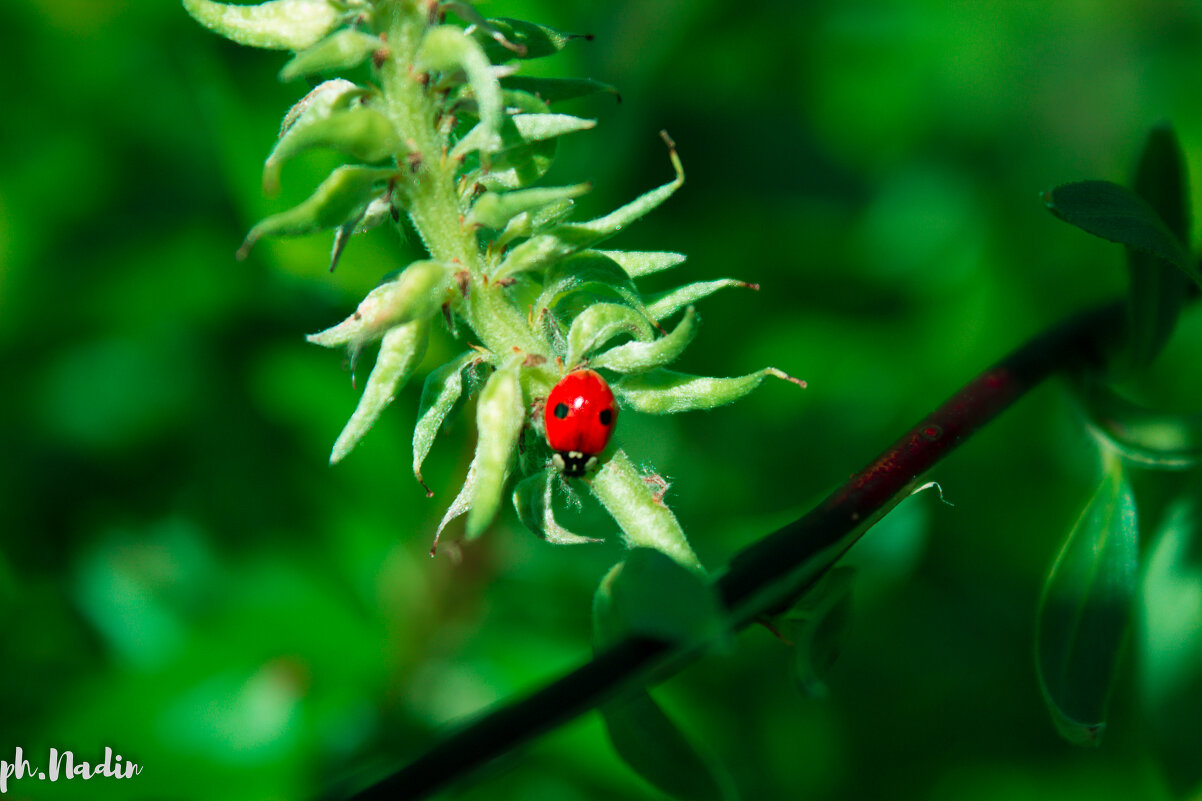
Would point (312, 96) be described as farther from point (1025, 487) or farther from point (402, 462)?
point (1025, 487)

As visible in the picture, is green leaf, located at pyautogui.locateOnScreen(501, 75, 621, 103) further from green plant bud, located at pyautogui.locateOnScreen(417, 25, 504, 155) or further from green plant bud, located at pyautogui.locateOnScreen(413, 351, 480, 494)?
green plant bud, located at pyautogui.locateOnScreen(413, 351, 480, 494)

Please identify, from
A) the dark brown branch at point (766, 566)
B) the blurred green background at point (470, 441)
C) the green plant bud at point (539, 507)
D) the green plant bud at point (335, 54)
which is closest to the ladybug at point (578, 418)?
the green plant bud at point (539, 507)

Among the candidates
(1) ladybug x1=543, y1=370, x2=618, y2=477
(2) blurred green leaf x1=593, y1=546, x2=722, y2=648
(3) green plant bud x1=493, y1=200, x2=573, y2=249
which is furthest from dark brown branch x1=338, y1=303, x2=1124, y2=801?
(3) green plant bud x1=493, y1=200, x2=573, y2=249

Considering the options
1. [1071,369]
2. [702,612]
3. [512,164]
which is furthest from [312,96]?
[1071,369]

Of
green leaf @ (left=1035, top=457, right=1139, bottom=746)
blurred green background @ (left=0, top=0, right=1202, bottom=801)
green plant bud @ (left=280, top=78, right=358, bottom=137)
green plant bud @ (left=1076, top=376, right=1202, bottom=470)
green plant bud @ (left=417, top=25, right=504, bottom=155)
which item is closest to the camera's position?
green plant bud @ (left=417, top=25, right=504, bottom=155)

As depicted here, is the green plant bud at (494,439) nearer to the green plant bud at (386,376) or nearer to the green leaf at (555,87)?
the green plant bud at (386,376)

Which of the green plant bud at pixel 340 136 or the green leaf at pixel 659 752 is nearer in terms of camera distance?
the green plant bud at pixel 340 136
